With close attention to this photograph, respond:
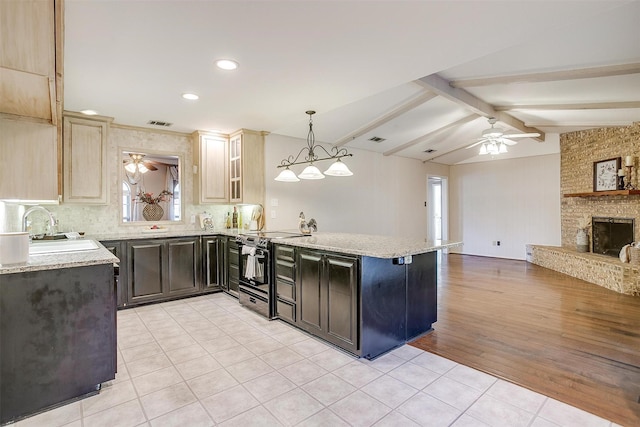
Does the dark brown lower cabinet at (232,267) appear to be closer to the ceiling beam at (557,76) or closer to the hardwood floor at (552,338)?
the hardwood floor at (552,338)

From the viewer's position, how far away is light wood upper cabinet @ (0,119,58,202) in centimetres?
200

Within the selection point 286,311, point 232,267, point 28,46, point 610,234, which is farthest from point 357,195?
point 28,46

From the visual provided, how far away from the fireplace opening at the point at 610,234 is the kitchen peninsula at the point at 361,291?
14.4ft

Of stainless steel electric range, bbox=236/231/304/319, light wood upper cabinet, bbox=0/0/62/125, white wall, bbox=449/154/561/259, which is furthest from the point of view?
white wall, bbox=449/154/561/259

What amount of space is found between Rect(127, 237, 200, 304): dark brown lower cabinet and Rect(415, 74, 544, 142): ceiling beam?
143 inches

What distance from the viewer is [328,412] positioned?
194cm

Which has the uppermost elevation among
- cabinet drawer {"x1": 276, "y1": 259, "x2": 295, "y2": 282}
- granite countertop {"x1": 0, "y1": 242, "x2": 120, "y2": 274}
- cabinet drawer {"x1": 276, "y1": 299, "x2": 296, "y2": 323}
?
granite countertop {"x1": 0, "y1": 242, "x2": 120, "y2": 274}

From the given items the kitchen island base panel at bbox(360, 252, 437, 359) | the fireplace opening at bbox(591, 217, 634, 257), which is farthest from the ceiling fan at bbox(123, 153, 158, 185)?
the fireplace opening at bbox(591, 217, 634, 257)

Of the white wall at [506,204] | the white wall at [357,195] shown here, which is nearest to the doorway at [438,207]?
the white wall at [506,204]

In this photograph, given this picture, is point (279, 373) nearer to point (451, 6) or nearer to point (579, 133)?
point (451, 6)

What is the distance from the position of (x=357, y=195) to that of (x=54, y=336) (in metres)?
5.36

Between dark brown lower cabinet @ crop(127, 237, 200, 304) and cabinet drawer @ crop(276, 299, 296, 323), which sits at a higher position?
dark brown lower cabinet @ crop(127, 237, 200, 304)

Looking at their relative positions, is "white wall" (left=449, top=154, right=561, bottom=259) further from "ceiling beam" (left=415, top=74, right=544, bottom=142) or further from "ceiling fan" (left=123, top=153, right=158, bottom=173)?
"ceiling fan" (left=123, top=153, right=158, bottom=173)

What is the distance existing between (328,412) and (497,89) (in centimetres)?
422
